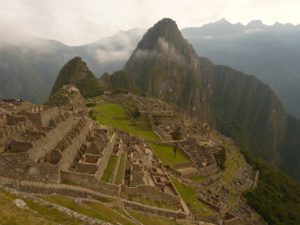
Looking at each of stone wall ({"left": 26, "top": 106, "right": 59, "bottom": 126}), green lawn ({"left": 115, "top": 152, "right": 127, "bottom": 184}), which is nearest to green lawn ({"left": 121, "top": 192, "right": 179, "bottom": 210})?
green lawn ({"left": 115, "top": 152, "right": 127, "bottom": 184})

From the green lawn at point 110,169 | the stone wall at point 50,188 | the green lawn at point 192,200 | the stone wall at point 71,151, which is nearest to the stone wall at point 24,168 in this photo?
the stone wall at point 50,188

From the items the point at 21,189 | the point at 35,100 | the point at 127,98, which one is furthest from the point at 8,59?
the point at 21,189

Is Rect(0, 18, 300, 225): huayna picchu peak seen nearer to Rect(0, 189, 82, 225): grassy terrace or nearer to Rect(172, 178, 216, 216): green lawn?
Rect(0, 189, 82, 225): grassy terrace

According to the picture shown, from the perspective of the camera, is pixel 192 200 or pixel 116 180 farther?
pixel 192 200

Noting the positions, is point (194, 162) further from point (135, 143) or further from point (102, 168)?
point (102, 168)

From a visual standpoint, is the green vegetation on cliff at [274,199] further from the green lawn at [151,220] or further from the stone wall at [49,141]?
the stone wall at [49,141]

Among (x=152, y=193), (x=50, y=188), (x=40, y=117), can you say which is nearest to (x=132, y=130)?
(x=40, y=117)

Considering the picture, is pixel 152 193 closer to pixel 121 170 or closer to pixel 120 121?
pixel 121 170
